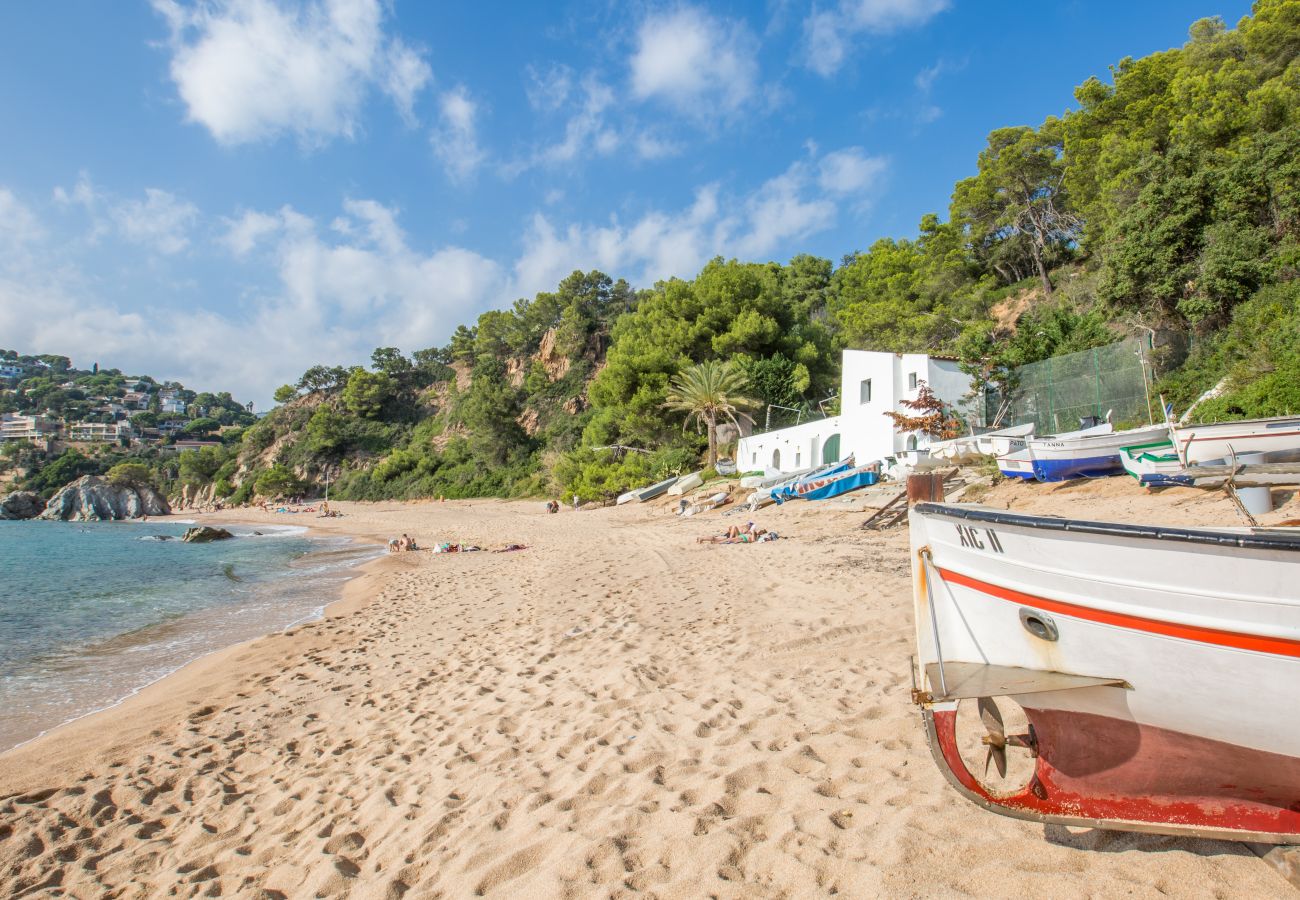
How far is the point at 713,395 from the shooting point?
1233 inches

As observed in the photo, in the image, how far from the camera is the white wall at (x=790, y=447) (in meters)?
26.6

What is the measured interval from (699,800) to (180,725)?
5.44 meters

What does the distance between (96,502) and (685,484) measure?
65.4 m

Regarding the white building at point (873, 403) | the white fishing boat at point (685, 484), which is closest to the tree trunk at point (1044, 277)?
the white building at point (873, 403)

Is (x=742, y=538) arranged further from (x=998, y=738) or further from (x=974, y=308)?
(x=974, y=308)

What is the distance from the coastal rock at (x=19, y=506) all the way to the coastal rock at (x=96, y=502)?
120 centimetres

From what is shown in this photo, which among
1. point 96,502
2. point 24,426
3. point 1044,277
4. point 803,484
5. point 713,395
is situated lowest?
point 96,502

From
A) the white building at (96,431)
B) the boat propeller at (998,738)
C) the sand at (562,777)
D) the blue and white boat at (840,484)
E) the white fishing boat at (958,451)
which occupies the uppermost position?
the white building at (96,431)

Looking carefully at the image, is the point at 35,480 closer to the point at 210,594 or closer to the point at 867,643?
the point at 210,594

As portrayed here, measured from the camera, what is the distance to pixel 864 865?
103 inches

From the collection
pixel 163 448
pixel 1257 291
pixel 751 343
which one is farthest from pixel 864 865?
pixel 163 448

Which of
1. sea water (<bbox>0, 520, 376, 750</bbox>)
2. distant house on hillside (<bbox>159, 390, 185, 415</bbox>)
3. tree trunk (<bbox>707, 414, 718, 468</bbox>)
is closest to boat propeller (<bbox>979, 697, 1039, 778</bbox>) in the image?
sea water (<bbox>0, 520, 376, 750</bbox>)

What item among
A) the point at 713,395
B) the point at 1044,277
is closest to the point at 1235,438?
the point at 713,395

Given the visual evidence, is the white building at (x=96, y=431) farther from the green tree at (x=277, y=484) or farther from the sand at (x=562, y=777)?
the sand at (x=562, y=777)
